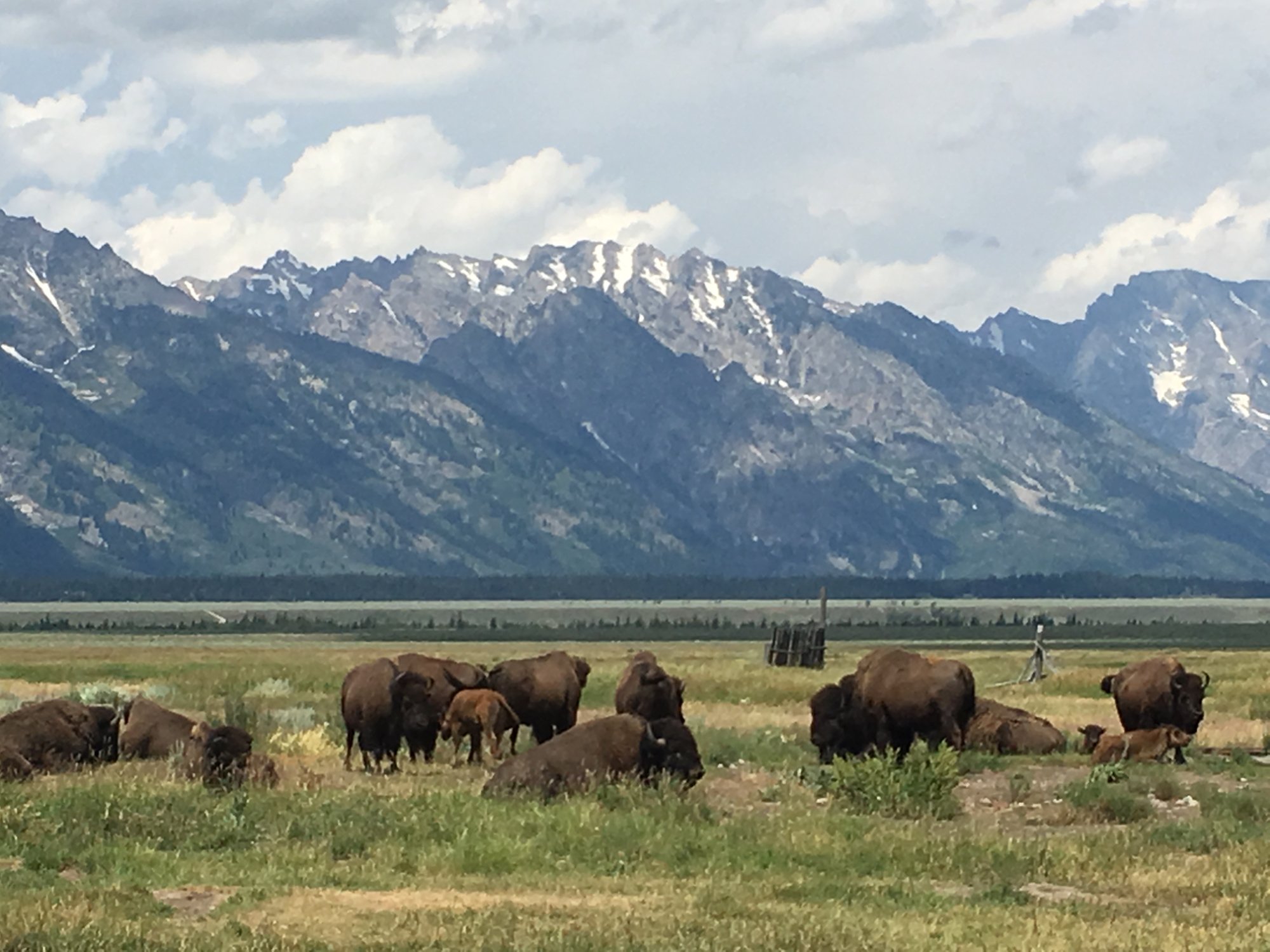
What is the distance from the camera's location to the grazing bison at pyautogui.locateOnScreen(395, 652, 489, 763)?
34594 mm

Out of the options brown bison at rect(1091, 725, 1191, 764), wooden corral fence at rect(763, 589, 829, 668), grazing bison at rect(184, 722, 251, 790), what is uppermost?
grazing bison at rect(184, 722, 251, 790)

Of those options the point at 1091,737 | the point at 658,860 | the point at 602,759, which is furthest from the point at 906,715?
the point at 658,860

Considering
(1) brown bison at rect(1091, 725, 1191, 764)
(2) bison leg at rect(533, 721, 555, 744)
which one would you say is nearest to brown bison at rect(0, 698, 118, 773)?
(2) bison leg at rect(533, 721, 555, 744)

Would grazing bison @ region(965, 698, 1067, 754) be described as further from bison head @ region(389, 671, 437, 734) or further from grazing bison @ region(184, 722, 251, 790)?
grazing bison @ region(184, 722, 251, 790)

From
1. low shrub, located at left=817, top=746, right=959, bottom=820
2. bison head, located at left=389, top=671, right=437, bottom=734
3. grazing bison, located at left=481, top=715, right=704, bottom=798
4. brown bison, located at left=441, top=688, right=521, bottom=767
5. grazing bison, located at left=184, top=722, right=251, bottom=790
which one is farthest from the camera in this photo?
brown bison, located at left=441, top=688, right=521, bottom=767

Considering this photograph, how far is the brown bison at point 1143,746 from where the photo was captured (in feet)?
118

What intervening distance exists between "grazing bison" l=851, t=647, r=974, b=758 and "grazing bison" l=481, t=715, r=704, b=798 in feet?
23.7

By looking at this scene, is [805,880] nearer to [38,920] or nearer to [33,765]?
[38,920]

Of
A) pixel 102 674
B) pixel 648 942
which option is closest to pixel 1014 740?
pixel 648 942

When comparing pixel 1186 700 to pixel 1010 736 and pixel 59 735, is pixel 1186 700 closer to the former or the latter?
pixel 1010 736

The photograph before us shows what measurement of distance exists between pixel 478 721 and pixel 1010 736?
9958mm

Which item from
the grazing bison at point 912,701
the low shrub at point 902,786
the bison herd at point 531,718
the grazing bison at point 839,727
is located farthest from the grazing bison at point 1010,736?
the low shrub at point 902,786

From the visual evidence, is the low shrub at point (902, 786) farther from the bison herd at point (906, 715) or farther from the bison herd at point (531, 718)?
the bison herd at point (906, 715)

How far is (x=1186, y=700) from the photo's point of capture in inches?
1518
